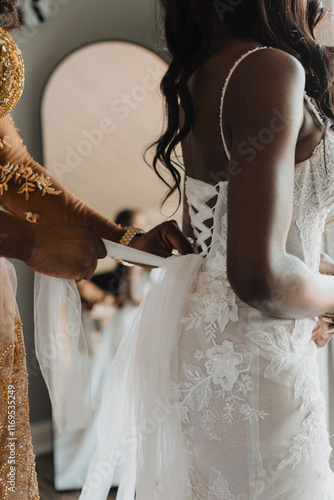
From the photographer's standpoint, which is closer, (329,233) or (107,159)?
(329,233)

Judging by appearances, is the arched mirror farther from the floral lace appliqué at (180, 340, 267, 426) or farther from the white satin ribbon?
the floral lace appliqué at (180, 340, 267, 426)

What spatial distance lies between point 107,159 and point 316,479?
5.50 feet

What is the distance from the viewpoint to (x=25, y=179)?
1.25 meters

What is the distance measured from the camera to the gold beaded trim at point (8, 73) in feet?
3.42

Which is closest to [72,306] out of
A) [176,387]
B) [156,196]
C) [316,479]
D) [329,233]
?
[176,387]

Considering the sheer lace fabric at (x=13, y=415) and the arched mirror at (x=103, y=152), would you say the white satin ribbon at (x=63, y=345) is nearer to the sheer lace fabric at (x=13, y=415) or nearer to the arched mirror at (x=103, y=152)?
the sheer lace fabric at (x=13, y=415)

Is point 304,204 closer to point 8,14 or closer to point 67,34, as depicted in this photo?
point 8,14

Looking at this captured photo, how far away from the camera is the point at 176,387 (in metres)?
0.85

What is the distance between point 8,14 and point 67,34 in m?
1.03

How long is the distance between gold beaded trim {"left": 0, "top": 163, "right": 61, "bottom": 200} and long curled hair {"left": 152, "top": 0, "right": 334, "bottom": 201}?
0.38 metres

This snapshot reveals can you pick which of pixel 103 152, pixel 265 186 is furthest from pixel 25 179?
pixel 103 152

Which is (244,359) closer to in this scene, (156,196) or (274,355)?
(274,355)

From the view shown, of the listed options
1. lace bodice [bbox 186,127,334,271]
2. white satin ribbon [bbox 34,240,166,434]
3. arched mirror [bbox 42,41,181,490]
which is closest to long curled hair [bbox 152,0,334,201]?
lace bodice [bbox 186,127,334,271]

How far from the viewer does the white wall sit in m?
2.18
